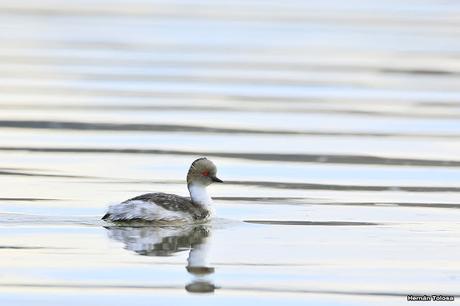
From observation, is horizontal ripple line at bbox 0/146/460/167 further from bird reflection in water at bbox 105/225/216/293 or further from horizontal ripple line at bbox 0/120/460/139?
bird reflection in water at bbox 105/225/216/293

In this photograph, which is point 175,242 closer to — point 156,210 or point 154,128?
point 156,210

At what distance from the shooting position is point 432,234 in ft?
48.9

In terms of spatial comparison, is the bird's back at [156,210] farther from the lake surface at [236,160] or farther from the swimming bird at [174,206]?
the lake surface at [236,160]

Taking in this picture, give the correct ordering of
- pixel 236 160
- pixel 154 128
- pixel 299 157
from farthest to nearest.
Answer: pixel 154 128 → pixel 299 157 → pixel 236 160

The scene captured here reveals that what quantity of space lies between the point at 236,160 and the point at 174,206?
4.15m

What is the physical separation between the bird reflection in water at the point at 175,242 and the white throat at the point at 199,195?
34cm

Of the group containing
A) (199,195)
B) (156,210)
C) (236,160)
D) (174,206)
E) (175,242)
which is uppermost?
(236,160)

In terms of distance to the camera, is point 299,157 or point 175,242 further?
point 299,157

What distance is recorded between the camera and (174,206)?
15.5 m


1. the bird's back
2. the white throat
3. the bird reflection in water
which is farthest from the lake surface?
the white throat

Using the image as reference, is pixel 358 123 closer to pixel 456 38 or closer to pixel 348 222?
pixel 348 222

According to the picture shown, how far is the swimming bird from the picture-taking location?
15.1 meters

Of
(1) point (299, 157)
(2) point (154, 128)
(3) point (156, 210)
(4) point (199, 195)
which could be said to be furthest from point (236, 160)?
(3) point (156, 210)

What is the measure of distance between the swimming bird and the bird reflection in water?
0.10m
